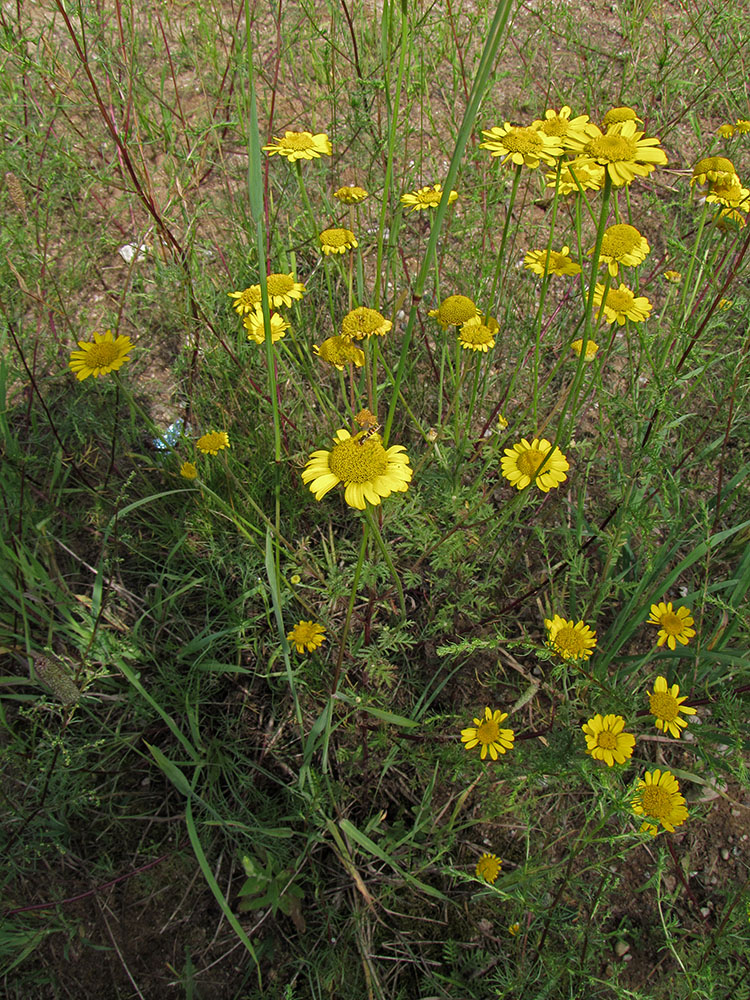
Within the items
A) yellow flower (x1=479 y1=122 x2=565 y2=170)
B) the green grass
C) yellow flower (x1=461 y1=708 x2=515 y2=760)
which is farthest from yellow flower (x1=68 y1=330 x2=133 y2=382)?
yellow flower (x1=461 y1=708 x2=515 y2=760)

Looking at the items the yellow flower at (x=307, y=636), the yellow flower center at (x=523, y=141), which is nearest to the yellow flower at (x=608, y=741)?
the yellow flower at (x=307, y=636)

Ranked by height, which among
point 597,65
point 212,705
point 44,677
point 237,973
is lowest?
point 237,973

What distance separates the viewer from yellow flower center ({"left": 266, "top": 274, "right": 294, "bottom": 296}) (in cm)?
170

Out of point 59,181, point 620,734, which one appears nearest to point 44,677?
point 620,734

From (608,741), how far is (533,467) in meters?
0.69

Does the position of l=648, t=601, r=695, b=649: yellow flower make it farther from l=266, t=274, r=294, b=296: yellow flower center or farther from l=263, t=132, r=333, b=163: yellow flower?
l=263, t=132, r=333, b=163: yellow flower

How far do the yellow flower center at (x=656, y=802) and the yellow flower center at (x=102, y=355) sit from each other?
1779 millimetres

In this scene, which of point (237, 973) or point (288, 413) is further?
point (288, 413)

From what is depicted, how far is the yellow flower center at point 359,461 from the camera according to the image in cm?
115

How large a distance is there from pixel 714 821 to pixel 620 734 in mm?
651

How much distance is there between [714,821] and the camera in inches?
66.1

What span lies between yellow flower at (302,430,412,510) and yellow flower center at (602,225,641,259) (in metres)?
0.78

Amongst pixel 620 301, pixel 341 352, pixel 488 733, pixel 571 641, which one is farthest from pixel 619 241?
pixel 488 733

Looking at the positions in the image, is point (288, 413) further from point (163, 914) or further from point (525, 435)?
point (163, 914)
